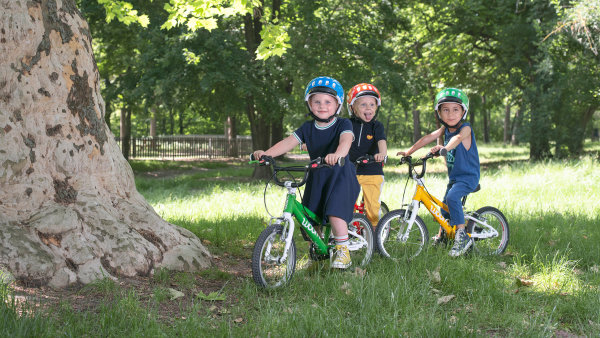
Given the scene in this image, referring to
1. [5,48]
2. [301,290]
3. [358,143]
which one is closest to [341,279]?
[301,290]

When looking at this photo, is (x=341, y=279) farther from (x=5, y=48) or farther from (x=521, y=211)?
(x=521, y=211)

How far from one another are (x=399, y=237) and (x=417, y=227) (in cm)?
24

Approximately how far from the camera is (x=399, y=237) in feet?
16.4

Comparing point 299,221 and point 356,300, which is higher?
point 299,221

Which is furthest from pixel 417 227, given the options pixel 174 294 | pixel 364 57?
pixel 364 57

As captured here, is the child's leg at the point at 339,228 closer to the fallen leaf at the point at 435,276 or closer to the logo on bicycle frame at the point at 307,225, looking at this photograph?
the logo on bicycle frame at the point at 307,225

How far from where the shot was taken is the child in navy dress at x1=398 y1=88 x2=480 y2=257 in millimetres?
5117

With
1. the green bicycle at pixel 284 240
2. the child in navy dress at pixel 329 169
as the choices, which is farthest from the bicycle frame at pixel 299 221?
the child in navy dress at pixel 329 169

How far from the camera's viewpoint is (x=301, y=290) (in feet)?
13.1

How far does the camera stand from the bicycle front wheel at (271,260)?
3795 mm

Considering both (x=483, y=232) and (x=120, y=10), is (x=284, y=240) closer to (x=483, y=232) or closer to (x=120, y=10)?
(x=483, y=232)

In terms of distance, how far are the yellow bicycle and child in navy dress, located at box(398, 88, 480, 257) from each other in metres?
0.12

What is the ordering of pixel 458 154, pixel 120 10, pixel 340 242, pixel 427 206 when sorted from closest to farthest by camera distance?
pixel 340 242, pixel 427 206, pixel 458 154, pixel 120 10

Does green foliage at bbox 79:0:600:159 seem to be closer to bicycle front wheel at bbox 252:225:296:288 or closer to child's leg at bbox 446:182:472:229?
child's leg at bbox 446:182:472:229
